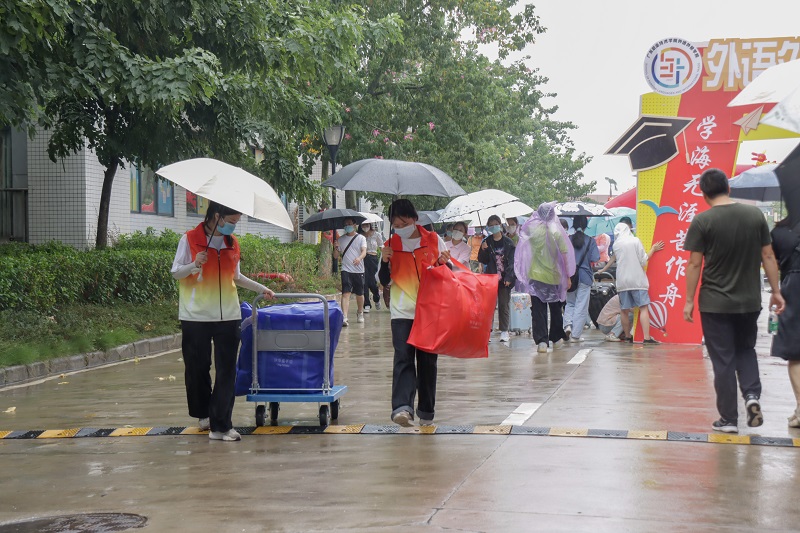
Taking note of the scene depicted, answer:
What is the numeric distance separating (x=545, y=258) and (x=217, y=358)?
789 centimetres

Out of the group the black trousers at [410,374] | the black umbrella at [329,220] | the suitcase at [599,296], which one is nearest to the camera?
the black trousers at [410,374]

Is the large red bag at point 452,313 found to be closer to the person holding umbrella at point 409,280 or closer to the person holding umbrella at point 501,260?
the person holding umbrella at point 409,280

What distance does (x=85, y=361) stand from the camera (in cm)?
1448

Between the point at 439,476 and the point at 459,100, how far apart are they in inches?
972

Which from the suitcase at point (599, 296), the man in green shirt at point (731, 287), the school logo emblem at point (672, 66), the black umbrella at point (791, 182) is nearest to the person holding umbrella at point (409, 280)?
the man in green shirt at point (731, 287)

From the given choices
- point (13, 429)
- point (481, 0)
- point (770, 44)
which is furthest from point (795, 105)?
point (481, 0)

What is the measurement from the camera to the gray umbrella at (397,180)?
9.48 m

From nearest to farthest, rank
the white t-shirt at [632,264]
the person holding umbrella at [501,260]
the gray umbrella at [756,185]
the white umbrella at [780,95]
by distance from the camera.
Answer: the white umbrella at [780,95] → the gray umbrella at [756,185] → the white t-shirt at [632,264] → the person holding umbrella at [501,260]

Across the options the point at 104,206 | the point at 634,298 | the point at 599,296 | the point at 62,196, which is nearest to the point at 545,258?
the point at 634,298

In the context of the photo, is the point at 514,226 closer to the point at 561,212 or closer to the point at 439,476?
the point at 561,212

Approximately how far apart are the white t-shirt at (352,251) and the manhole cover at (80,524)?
48.9ft

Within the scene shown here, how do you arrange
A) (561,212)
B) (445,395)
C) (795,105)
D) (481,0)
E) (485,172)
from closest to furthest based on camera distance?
(795,105)
(445,395)
(561,212)
(481,0)
(485,172)

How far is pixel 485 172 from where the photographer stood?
36719 mm

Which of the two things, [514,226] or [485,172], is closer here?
[514,226]
